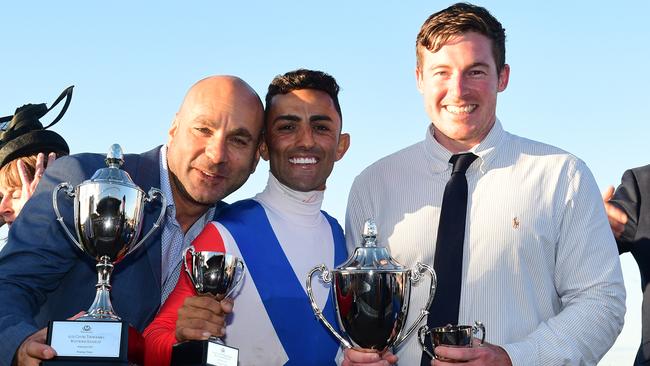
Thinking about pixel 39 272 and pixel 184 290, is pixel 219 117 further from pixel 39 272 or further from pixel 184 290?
pixel 39 272

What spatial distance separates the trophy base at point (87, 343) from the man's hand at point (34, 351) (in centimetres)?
4

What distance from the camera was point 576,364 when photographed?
502 cm

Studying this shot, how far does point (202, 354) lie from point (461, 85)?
2.43 metres

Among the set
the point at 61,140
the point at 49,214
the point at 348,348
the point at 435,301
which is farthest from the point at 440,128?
the point at 61,140

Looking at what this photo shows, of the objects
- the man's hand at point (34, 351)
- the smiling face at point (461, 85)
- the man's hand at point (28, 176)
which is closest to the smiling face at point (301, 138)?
the smiling face at point (461, 85)

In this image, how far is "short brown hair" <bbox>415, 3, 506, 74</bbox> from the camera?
219 inches

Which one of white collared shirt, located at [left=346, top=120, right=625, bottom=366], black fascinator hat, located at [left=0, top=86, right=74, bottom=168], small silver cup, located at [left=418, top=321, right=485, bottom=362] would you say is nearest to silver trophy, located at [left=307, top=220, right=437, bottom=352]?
small silver cup, located at [left=418, top=321, right=485, bottom=362]

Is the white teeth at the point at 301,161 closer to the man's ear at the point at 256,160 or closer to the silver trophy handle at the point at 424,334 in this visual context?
the man's ear at the point at 256,160

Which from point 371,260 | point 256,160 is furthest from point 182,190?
point 371,260

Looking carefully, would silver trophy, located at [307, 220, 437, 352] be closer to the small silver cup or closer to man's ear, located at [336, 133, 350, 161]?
the small silver cup

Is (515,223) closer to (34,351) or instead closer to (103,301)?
(103,301)

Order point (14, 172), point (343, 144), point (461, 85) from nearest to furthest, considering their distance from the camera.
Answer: point (461, 85)
point (343, 144)
point (14, 172)

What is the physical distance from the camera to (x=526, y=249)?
5.24 metres

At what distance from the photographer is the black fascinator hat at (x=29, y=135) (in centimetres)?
738
